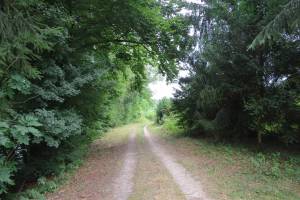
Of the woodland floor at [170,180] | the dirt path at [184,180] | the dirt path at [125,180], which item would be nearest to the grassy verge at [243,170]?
the woodland floor at [170,180]

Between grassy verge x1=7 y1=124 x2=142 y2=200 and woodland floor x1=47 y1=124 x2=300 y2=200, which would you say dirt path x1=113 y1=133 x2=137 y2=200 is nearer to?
woodland floor x1=47 y1=124 x2=300 y2=200

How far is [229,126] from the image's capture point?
16391 millimetres

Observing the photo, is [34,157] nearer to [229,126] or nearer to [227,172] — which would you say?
[227,172]

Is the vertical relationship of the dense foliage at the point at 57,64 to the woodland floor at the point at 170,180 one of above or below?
above

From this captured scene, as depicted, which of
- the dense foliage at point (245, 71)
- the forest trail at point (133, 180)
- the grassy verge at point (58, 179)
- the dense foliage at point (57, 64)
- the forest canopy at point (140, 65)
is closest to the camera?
the dense foliage at point (57, 64)

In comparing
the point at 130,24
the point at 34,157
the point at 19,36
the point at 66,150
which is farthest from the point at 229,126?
the point at 19,36

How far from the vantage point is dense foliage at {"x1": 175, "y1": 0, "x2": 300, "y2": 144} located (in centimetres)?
1332

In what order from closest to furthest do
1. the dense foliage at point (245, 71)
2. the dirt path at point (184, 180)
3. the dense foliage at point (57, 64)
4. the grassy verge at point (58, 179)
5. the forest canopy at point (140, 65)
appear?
1. the dense foliage at point (57, 64)
2. the dirt path at point (184, 180)
3. the forest canopy at point (140, 65)
4. the grassy verge at point (58, 179)
5. the dense foliage at point (245, 71)

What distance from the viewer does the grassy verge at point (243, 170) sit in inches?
338

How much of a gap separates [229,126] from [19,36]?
1182cm

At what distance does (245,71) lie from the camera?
14117 millimetres

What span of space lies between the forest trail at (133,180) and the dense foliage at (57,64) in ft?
4.84

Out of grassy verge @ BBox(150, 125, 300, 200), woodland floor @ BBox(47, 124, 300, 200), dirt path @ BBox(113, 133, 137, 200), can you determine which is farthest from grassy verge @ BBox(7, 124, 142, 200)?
grassy verge @ BBox(150, 125, 300, 200)

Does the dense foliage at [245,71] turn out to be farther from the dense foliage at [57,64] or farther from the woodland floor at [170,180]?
the woodland floor at [170,180]
